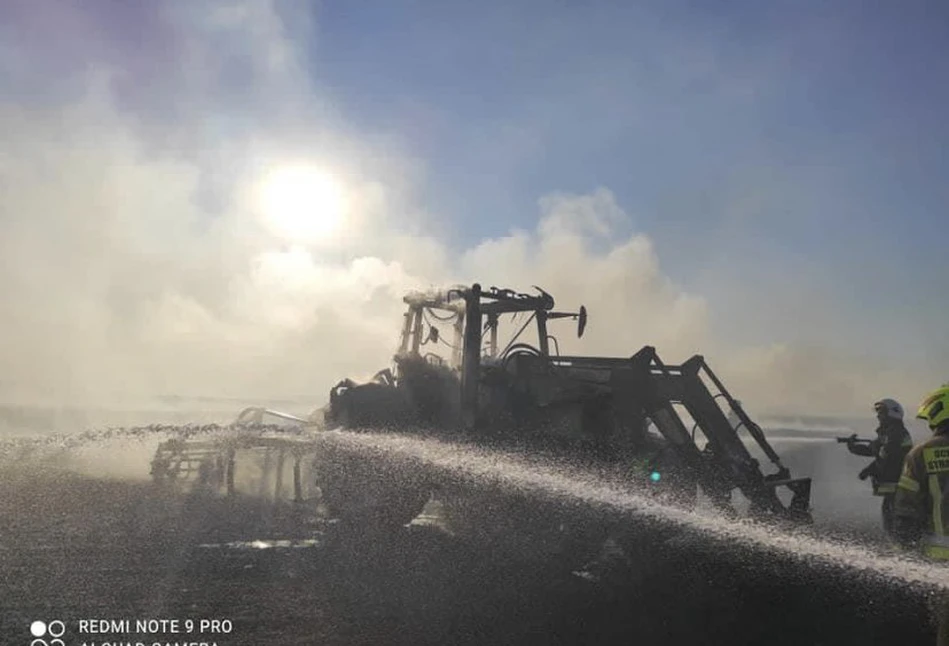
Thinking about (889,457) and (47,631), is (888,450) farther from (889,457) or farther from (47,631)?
(47,631)

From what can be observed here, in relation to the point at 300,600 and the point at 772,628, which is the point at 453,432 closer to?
the point at 300,600

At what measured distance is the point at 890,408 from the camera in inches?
355

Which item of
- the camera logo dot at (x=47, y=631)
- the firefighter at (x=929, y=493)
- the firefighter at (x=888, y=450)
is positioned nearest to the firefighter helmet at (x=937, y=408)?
the firefighter at (x=929, y=493)

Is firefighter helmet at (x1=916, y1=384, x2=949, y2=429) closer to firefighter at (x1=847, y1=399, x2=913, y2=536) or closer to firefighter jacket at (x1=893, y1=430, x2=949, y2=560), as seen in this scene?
firefighter jacket at (x1=893, y1=430, x2=949, y2=560)

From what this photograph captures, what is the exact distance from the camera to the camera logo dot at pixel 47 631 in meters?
5.82

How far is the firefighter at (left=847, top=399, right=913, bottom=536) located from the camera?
8.38m

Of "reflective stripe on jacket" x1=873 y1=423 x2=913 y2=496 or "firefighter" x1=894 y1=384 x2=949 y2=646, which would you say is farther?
"reflective stripe on jacket" x1=873 y1=423 x2=913 y2=496

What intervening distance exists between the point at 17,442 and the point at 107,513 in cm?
280

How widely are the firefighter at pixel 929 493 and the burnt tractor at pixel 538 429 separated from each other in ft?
11.1

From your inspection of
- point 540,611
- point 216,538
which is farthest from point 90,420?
point 540,611

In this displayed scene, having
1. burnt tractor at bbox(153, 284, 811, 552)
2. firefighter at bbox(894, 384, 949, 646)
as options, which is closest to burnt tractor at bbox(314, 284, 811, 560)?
burnt tractor at bbox(153, 284, 811, 552)

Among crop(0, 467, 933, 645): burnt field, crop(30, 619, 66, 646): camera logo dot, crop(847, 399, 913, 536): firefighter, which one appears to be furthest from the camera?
crop(847, 399, 913, 536): firefighter

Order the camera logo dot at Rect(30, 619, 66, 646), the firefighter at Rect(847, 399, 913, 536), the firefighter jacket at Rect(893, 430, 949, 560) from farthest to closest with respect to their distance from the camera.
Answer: the firefighter at Rect(847, 399, 913, 536)
the camera logo dot at Rect(30, 619, 66, 646)
the firefighter jacket at Rect(893, 430, 949, 560)

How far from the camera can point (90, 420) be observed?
30516 mm
